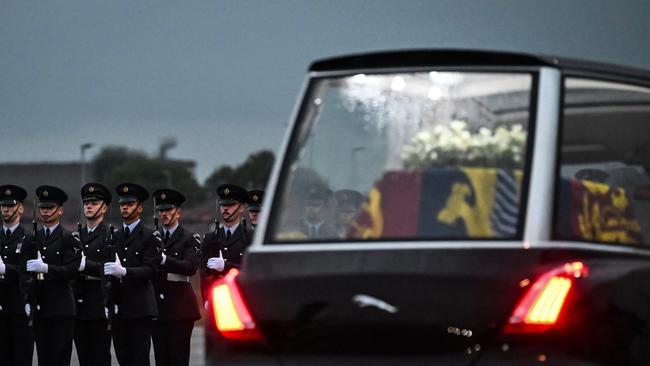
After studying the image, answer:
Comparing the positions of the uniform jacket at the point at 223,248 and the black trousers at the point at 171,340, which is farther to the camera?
the uniform jacket at the point at 223,248

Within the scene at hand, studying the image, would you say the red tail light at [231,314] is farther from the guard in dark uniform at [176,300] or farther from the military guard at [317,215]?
the guard in dark uniform at [176,300]

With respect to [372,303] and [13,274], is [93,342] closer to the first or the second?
[13,274]

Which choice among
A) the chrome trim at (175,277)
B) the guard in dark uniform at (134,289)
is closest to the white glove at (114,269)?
the guard in dark uniform at (134,289)

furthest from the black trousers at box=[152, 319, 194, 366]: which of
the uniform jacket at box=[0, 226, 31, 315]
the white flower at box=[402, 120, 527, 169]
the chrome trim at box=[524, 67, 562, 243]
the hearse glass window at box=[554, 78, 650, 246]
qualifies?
the chrome trim at box=[524, 67, 562, 243]

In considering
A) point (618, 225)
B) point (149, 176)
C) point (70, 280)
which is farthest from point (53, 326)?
point (149, 176)

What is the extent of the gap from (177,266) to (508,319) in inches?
386

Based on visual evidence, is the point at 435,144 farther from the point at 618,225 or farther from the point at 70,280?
the point at 70,280

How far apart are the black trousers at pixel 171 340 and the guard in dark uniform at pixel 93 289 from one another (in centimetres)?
45

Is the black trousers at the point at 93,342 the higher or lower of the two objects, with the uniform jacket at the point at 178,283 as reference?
lower

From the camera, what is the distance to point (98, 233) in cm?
1616

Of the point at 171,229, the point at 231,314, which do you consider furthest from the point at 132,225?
the point at 231,314

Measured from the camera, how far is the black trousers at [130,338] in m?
15.8

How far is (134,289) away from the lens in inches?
627

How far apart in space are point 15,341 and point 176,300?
1.55 meters
